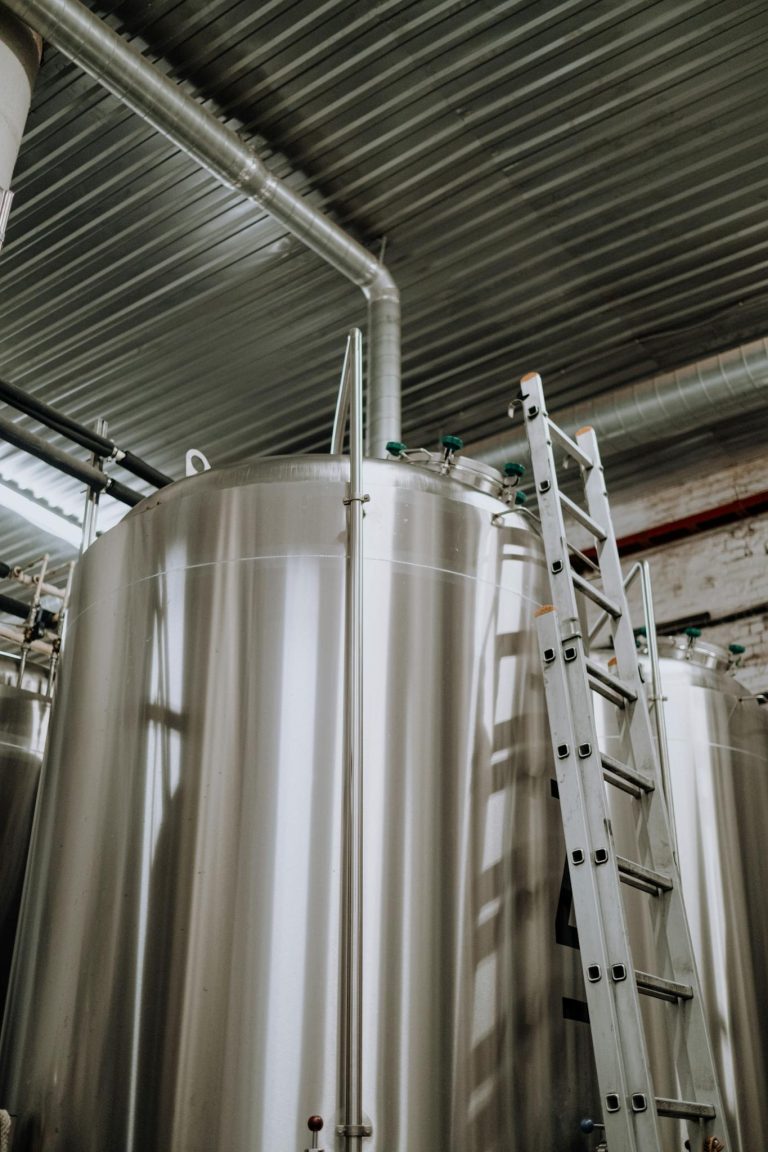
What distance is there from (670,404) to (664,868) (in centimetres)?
542

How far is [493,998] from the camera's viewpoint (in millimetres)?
3379

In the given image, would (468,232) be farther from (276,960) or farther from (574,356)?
(276,960)

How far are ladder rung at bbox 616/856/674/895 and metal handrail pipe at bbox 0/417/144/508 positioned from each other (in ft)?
12.8

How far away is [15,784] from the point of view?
228 inches

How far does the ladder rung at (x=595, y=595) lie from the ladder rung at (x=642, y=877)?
97cm

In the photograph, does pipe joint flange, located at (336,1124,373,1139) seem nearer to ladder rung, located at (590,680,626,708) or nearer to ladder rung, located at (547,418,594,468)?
ladder rung, located at (590,680,626,708)

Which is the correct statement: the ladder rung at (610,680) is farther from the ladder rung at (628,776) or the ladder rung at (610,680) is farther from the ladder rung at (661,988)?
the ladder rung at (661,988)

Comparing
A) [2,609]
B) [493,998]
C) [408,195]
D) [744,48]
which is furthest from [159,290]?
[493,998]

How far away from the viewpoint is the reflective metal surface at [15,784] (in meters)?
5.45

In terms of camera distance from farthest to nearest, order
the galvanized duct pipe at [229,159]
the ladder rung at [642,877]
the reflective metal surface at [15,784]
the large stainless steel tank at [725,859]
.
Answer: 1. the galvanized duct pipe at [229,159]
2. the reflective metal surface at [15,784]
3. the large stainless steel tank at [725,859]
4. the ladder rung at [642,877]

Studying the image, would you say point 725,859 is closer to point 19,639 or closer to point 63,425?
point 19,639

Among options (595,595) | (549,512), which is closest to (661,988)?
(595,595)

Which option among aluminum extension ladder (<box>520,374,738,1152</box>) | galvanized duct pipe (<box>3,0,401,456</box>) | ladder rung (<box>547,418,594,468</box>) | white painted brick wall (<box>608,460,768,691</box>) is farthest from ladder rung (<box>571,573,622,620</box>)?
white painted brick wall (<box>608,460,768,691</box>)

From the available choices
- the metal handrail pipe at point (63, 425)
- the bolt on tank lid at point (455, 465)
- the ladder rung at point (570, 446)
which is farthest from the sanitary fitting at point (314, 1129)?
the metal handrail pipe at point (63, 425)
